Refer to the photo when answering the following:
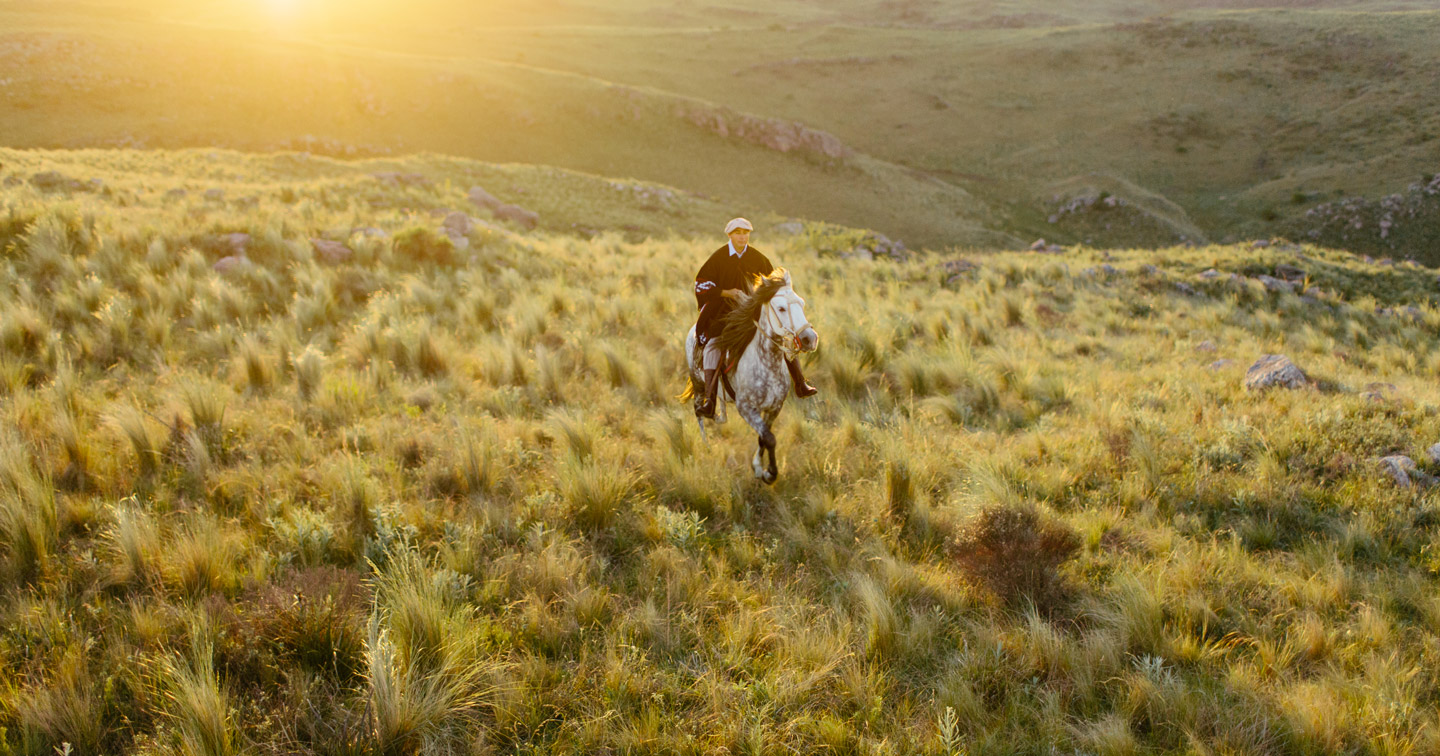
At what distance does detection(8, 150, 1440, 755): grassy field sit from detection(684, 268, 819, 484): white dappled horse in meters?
0.60

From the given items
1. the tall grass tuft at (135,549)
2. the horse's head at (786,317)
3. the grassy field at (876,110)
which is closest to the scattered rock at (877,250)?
the grassy field at (876,110)

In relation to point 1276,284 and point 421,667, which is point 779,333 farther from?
point 1276,284

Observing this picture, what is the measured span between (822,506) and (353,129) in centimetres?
3881

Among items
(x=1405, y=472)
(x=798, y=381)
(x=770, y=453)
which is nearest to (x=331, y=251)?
(x=798, y=381)

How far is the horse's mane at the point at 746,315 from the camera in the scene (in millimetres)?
4972

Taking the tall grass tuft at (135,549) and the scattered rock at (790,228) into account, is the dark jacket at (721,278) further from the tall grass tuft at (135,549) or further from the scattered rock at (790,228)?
the scattered rock at (790,228)

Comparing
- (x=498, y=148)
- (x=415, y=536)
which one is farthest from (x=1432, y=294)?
(x=498, y=148)

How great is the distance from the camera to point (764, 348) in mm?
5289

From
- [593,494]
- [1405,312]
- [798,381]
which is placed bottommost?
[1405,312]

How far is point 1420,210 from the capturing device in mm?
30547

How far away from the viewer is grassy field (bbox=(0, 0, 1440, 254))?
107 feet

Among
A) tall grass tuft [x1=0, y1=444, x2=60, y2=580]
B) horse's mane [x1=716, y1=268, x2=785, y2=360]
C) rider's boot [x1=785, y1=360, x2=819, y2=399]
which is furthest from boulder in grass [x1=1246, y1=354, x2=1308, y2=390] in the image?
tall grass tuft [x1=0, y1=444, x2=60, y2=580]

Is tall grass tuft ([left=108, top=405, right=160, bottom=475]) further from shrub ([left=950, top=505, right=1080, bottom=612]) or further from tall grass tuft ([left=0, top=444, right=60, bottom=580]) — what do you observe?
shrub ([left=950, top=505, right=1080, bottom=612])

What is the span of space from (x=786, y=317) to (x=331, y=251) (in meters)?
10.7
